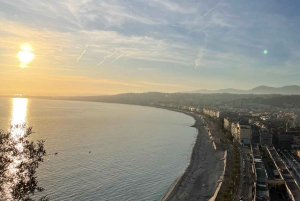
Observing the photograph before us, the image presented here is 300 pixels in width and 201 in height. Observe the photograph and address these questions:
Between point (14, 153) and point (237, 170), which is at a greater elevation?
point (14, 153)

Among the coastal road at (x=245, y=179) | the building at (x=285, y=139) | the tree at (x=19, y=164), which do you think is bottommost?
the coastal road at (x=245, y=179)

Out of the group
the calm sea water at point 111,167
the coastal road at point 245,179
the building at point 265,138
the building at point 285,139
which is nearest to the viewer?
the coastal road at point 245,179

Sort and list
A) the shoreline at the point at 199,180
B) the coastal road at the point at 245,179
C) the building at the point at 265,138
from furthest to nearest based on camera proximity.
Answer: the building at the point at 265,138 → the shoreline at the point at 199,180 → the coastal road at the point at 245,179

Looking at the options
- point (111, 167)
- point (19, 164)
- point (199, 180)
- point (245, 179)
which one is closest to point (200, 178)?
point (199, 180)

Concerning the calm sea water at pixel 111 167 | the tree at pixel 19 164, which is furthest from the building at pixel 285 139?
the tree at pixel 19 164

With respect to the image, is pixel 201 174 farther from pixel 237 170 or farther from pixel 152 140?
pixel 152 140

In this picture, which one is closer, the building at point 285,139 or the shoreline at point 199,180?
the shoreline at point 199,180

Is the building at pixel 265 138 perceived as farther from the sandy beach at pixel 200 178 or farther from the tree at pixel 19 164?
the tree at pixel 19 164

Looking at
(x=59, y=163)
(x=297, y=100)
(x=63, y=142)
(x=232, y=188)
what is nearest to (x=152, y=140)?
(x=63, y=142)

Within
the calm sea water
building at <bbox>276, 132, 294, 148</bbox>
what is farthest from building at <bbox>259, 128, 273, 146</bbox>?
the calm sea water

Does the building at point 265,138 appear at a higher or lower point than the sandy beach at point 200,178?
higher
